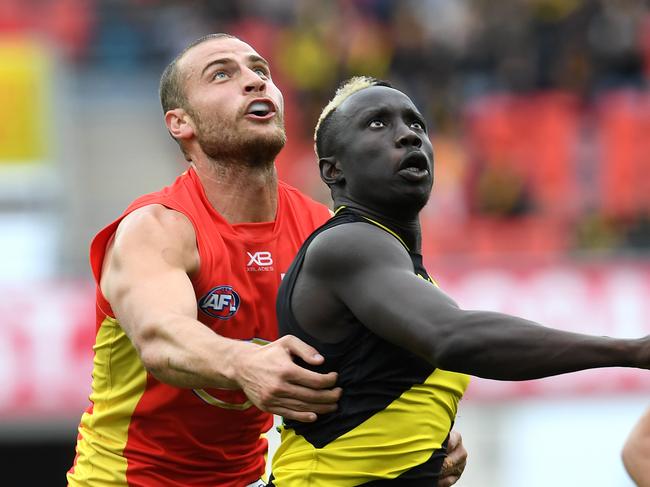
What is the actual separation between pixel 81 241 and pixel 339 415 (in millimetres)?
9165

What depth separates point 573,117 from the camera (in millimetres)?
13219

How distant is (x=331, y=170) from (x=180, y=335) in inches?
27.8

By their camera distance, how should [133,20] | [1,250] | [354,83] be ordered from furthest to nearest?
1. [133,20]
2. [1,250]
3. [354,83]

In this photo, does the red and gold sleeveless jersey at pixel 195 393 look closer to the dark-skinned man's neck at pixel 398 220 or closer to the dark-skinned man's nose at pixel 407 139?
the dark-skinned man's neck at pixel 398 220

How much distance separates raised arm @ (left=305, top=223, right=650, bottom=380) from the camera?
3.18 m

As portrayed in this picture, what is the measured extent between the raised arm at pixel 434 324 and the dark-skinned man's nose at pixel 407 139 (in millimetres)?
276

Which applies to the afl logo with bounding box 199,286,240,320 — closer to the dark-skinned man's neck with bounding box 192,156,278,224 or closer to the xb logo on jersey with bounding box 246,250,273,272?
the xb logo on jersey with bounding box 246,250,273,272

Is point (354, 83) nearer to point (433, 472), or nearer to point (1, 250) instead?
point (433, 472)

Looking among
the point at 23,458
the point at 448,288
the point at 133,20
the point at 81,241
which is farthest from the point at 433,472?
the point at 133,20

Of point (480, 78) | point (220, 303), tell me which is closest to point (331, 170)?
point (220, 303)

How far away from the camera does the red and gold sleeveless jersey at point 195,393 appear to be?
176 inches

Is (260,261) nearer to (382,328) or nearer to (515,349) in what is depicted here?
(382,328)

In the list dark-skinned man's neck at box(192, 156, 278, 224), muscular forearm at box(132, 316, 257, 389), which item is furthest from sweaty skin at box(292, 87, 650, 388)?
dark-skinned man's neck at box(192, 156, 278, 224)

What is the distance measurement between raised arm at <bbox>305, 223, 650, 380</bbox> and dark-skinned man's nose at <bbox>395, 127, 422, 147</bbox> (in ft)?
0.91
